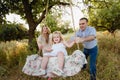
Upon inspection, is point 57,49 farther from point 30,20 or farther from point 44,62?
point 30,20

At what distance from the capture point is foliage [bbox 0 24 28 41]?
12.4 meters

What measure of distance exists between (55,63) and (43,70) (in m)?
0.30

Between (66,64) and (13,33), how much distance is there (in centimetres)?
651

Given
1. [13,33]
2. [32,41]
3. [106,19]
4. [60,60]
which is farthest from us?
[106,19]

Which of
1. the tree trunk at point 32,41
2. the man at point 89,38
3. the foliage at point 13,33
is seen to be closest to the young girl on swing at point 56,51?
the man at point 89,38

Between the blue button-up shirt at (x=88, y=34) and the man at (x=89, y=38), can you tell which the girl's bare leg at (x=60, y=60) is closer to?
the man at (x=89, y=38)

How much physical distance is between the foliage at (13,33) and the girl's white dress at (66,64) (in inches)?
180

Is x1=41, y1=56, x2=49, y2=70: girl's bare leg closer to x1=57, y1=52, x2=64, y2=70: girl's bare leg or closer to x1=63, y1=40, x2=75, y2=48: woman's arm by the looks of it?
x1=57, y1=52, x2=64, y2=70: girl's bare leg

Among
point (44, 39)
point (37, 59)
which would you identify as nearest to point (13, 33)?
point (44, 39)

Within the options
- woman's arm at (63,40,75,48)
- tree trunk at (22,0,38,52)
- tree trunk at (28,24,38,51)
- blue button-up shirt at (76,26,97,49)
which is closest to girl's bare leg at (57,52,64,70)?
woman's arm at (63,40,75,48)

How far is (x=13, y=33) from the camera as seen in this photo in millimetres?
13383

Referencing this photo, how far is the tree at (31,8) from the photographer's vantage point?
38.4 feet

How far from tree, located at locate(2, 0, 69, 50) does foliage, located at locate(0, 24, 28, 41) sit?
58cm

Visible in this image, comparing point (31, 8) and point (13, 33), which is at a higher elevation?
point (31, 8)
